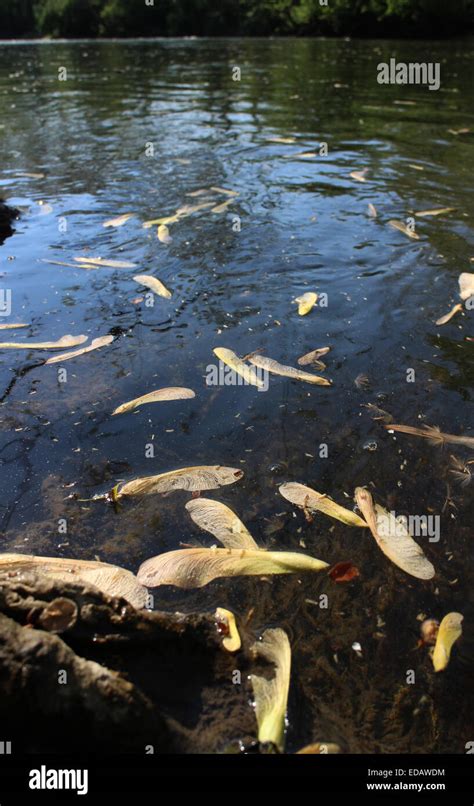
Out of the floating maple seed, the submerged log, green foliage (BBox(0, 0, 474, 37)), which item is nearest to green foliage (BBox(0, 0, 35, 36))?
green foliage (BBox(0, 0, 474, 37))

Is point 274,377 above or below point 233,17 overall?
below

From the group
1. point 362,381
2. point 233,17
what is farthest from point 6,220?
point 233,17

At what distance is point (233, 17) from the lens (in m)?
56.8

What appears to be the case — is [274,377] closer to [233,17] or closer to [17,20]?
[233,17]

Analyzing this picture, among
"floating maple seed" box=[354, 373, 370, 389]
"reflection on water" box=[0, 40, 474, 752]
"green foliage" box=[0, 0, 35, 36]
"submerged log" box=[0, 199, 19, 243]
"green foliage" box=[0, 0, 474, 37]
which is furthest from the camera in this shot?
"green foliage" box=[0, 0, 35, 36]

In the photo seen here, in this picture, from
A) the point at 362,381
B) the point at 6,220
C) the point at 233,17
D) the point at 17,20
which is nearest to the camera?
the point at 362,381

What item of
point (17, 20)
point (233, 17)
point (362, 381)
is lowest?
point (362, 381)

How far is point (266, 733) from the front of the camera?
1.86 metres

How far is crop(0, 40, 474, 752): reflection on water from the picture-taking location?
2.38 metres

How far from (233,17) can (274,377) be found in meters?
64.4

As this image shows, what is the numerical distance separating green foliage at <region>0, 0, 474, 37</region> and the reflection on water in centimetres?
3805

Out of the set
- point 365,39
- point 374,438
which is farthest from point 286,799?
point 365,39

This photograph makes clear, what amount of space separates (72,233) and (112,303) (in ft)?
6.48

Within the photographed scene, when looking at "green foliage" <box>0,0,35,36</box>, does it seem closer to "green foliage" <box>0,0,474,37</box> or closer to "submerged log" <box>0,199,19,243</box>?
"green foliage" <box>0,0,474,37</box>
